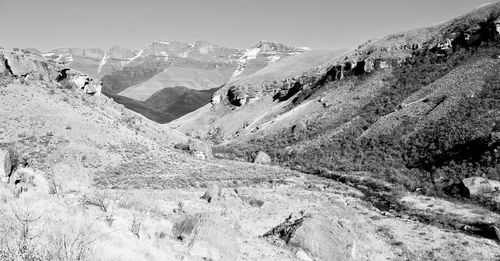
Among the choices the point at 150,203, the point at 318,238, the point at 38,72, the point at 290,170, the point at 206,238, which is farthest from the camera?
the point at 290,170

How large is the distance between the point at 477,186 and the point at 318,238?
2023 centimetres

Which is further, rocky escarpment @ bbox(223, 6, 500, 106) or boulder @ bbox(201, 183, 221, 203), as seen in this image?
rocky escarpment @ bbox(223, 6, 500, 106)

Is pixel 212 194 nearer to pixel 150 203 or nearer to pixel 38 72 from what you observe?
pixel 150 203

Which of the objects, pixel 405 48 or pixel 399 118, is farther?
pixel 405 48

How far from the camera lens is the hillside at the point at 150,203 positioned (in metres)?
9.15

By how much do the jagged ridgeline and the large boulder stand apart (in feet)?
66.3

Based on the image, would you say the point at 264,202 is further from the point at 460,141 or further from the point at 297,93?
the point at 297,93

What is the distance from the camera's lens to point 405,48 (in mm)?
77625

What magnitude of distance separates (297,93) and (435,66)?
102 ft

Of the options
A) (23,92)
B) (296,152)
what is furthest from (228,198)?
(296,152)

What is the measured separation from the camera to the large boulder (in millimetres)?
15623

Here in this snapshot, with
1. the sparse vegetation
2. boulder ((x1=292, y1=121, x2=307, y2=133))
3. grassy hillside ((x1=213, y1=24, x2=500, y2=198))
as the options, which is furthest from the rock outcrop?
boulder ((x1=292, y1=121, x2=307, y2=133))

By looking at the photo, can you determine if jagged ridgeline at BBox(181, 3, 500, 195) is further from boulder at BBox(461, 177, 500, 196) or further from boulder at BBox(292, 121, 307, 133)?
boulder at BBox(461, 177, 500, 196)

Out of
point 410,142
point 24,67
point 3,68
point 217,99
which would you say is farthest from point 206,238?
point 217,99
